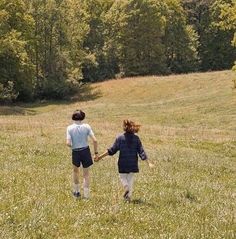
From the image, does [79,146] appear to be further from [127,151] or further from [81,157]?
[127,151]

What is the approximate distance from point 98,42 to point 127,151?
9779cm

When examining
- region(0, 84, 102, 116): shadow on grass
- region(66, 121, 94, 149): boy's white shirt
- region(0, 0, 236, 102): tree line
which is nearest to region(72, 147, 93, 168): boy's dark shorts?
region(66, 121, 94, 149): boy's white shirt

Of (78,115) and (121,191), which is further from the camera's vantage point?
(121,191)

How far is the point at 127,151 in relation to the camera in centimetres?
1408

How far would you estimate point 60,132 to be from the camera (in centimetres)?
3628

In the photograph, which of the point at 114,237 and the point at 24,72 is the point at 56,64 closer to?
the point at 24,72

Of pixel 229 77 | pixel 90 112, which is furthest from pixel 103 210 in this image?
pixel 229 77

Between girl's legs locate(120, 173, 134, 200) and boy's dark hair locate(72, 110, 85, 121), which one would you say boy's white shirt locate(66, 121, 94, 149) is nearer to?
boy's dark hair locate(72, 110, 85, 121)

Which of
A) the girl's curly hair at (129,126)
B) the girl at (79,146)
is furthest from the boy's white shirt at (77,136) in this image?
the girl's curly hair at (129,126)

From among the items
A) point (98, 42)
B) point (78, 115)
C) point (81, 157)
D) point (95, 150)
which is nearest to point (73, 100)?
point (98, 42)

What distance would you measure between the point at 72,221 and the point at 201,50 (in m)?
111

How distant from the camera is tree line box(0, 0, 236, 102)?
80688mm

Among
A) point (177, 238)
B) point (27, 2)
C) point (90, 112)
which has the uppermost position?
point (27, 2)

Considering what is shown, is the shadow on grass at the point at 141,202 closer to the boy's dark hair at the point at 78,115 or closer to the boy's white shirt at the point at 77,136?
the boy's white shirt at the point at 77,136
